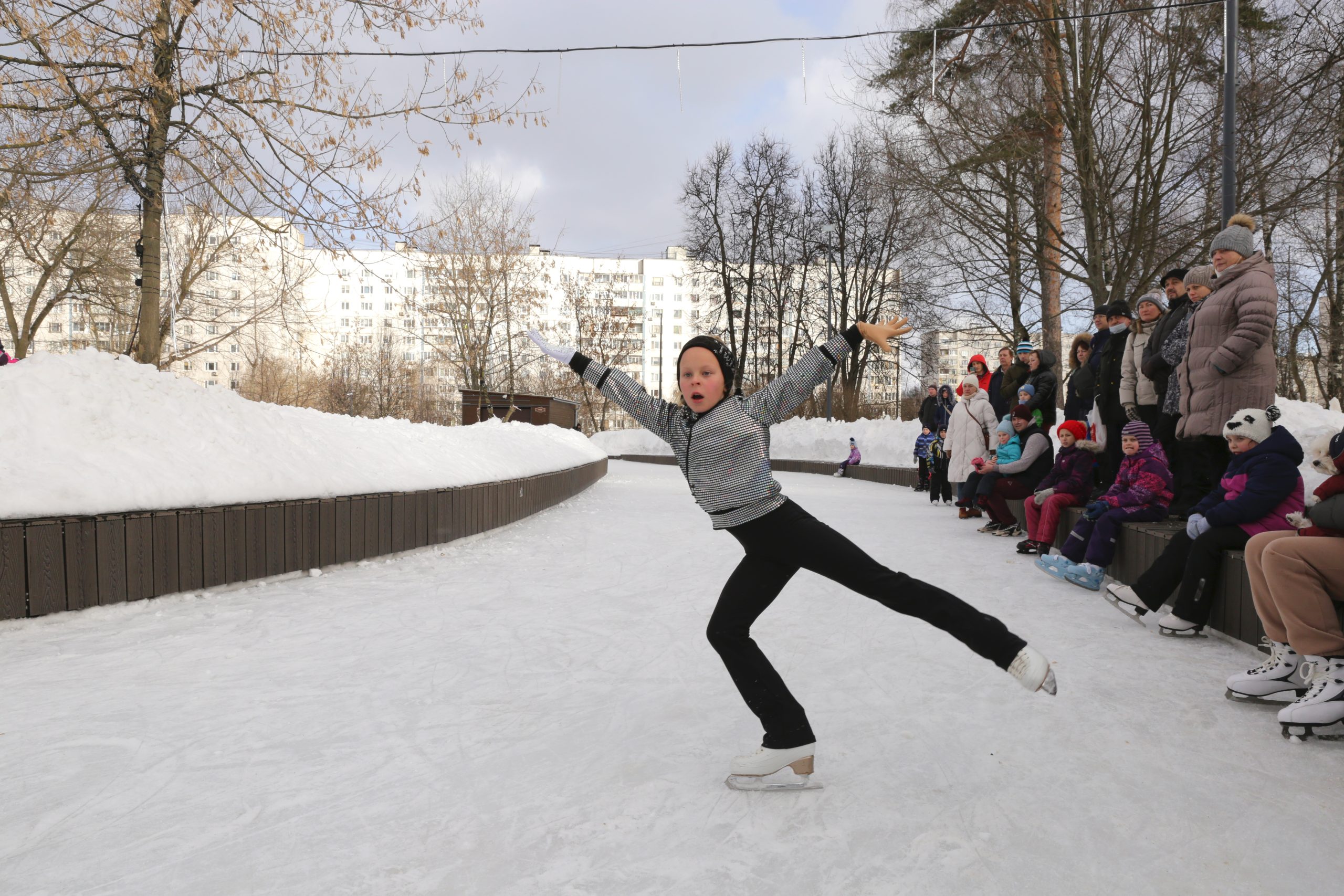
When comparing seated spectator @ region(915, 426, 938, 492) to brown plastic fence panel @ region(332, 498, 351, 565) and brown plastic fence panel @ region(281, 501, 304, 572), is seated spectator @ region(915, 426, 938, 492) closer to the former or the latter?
brown plastic fence panel @ region(332, 498, 351, 565)

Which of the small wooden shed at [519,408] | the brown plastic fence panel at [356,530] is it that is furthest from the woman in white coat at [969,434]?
the small wooden shed at [519,408]

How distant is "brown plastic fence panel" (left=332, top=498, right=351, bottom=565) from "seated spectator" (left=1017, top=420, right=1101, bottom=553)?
5.92 meters

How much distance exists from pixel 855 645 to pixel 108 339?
32398 millimetres

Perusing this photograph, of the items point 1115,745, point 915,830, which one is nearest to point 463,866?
point 915,830

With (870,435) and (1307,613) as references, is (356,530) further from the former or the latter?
(870,435)

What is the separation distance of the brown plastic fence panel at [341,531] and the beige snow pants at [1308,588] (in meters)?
6.05

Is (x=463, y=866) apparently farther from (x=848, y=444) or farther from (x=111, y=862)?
(x=848, y=444)

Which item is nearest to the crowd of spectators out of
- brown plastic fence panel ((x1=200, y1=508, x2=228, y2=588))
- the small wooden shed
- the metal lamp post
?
brown plastic fence panel ((x1=200, y1=508, x2=228, y2=588))

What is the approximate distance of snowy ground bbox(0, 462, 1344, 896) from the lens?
2.16 metres

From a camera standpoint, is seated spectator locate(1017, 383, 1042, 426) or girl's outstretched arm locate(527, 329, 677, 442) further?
seated spectator locate(1017, 383, 1042, 426)

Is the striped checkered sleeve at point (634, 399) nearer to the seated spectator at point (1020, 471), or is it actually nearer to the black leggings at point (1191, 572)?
the black leggings at point (1191, 572)

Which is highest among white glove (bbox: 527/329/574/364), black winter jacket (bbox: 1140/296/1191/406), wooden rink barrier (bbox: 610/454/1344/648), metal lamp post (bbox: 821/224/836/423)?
metal lamp post (bbox: 821/224/836/423)

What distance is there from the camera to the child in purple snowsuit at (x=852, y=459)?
22.7m

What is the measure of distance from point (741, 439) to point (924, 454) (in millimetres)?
13558
